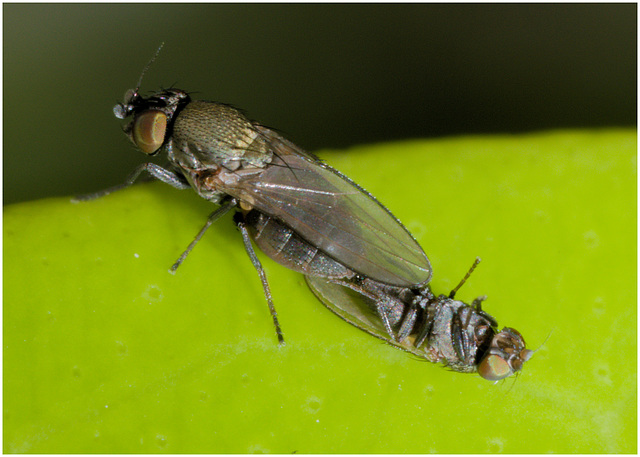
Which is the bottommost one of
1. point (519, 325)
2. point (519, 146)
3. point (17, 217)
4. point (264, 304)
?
point (17, 217)

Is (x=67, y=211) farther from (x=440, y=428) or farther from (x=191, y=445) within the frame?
(x=440, y=428)

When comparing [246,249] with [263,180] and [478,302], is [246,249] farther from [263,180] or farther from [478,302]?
[478,302]

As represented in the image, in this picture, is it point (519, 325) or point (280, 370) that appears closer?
point (280, 370)

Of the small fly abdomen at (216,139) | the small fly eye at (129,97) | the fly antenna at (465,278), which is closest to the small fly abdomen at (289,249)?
the small fly abdomen at (216,139)

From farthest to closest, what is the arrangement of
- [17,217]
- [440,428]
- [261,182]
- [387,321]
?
1. [261,182]
2. [387,321]
3. [17,217]
4. [440,428]

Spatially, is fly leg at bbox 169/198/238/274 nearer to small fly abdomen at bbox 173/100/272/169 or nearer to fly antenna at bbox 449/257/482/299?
small fly abdomen at bbox 173/100/272/169

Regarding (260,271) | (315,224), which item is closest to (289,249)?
(315,224)

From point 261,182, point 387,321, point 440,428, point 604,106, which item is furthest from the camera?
point 604,106

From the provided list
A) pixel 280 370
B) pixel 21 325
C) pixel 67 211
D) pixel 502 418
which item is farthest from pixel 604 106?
pixel 21 325
